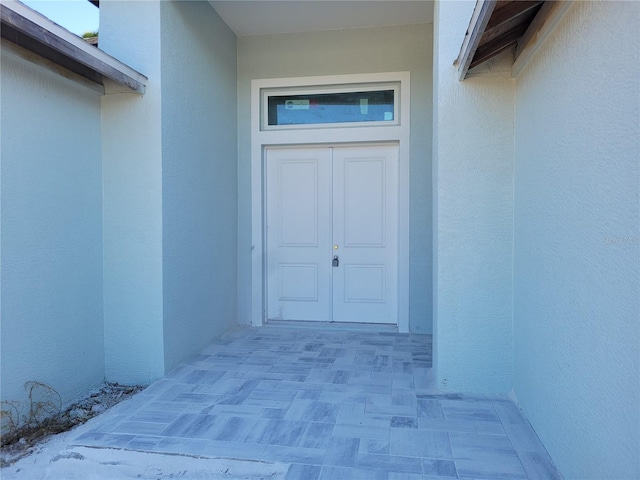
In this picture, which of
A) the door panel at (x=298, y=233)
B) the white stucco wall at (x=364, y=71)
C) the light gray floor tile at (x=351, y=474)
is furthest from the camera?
the door panel at (x=298, y=233)

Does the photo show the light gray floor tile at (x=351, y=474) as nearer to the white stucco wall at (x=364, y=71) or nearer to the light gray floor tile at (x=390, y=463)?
the light gray floor tile at (x=390, y=463)

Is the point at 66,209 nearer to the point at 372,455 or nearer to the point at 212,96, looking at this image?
the point at 212,96

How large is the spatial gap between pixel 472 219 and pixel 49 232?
3.24 m

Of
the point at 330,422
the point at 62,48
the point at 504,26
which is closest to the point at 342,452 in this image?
the point at 330,422

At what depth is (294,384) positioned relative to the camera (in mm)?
3547

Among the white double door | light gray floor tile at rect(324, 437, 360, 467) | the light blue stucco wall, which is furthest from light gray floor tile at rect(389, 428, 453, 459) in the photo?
the white double door

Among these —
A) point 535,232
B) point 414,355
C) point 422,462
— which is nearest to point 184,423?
point 422,462

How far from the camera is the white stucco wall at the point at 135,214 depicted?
12.0ft

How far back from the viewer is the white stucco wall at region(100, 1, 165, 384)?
3664 millimetres

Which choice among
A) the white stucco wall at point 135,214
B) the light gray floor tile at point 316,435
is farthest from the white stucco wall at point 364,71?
the light gray floor tile at point 316,435

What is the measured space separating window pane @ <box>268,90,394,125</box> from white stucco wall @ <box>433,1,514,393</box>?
1919 mm

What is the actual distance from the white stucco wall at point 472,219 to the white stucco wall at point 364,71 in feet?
5.83

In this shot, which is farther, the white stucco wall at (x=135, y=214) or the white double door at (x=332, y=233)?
the white double door at (x=332, y=233)

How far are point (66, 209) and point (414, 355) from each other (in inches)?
138
